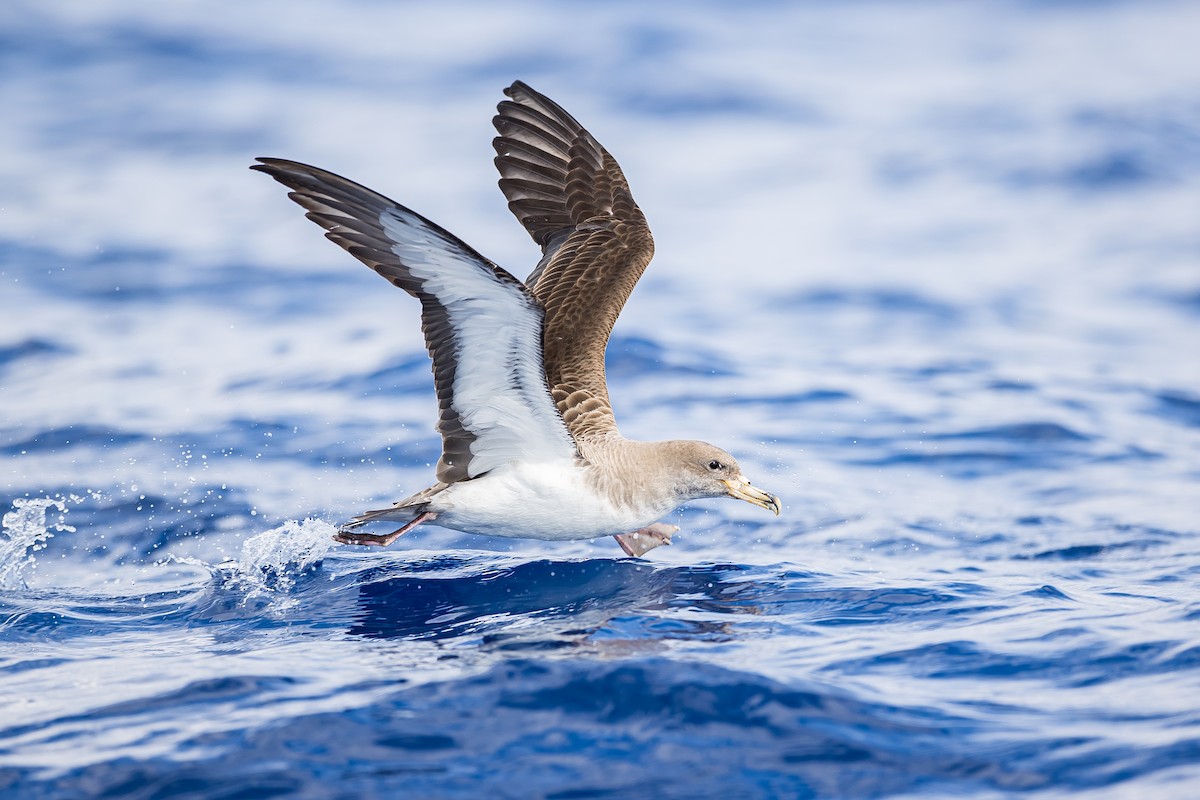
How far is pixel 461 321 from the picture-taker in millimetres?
6926

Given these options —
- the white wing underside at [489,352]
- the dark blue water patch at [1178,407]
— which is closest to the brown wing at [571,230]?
the white wing underside at [489,352]

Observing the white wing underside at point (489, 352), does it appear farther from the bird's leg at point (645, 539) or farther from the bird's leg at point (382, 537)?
the bird's leg at point (645, 539)

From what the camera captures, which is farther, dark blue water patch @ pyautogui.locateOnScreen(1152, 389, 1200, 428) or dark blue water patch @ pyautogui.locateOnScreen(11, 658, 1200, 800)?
dark blue water patch @ pyautogui.locateOnScreen(1152, 389, 1200, 428)

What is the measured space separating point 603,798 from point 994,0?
25.0 meters

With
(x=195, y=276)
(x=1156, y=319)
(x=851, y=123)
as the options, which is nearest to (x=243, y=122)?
(x=195, y=276)

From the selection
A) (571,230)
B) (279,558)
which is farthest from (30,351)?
(571,230)

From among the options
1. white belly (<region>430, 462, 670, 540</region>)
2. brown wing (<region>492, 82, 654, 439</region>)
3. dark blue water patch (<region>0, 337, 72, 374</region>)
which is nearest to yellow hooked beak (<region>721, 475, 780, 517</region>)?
white belly (<region>430, 462, 670, 540</region>)

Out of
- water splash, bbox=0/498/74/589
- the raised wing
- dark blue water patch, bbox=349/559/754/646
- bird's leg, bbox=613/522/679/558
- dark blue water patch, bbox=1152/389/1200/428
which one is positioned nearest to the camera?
the raised wing

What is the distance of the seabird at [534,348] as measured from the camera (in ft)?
21.4

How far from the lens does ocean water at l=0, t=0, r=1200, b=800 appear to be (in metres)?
5.94

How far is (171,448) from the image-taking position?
10.8 metres

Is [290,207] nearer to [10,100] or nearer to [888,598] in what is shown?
[10,100]

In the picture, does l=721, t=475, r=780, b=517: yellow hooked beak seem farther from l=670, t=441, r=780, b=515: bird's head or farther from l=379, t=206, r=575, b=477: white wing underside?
l=379, t=206, r=575, b=477: white wing underside

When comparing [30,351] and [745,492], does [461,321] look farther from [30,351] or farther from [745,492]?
[30,351]
